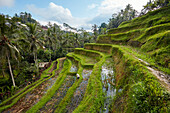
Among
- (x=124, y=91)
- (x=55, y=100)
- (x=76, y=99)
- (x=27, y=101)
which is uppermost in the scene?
(x=124, y=91)

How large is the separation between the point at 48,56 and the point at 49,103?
18836 millimetres

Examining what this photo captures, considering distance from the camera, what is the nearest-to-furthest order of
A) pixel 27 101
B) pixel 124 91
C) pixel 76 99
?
pixel 124 91, pixel 76 99, pixel 27 101

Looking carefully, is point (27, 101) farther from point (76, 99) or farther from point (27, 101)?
point (76, 99)

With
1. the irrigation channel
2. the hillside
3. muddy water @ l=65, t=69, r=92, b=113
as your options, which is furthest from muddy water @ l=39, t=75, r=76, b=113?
the irrigation channel

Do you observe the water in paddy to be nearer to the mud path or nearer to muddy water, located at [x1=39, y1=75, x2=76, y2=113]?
the mud path

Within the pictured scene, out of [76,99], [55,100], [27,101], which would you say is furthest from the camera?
[27,101]

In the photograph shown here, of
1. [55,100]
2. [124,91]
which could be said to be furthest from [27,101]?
[124,91]

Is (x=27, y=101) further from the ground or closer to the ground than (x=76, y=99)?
closer to the ground

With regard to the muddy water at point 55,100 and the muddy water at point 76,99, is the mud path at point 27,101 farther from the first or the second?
the muddy water at point 76,99

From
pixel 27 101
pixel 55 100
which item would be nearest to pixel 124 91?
pixel 55 100

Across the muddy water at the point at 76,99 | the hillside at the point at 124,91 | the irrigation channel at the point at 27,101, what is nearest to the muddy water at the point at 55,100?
the hillside at the point at 124,91

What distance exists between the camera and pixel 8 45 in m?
8.56

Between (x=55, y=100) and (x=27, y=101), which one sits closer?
(x=55, y=100)

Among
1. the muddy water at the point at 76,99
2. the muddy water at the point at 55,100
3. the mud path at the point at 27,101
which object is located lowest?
the mud path at the point at 27,101
